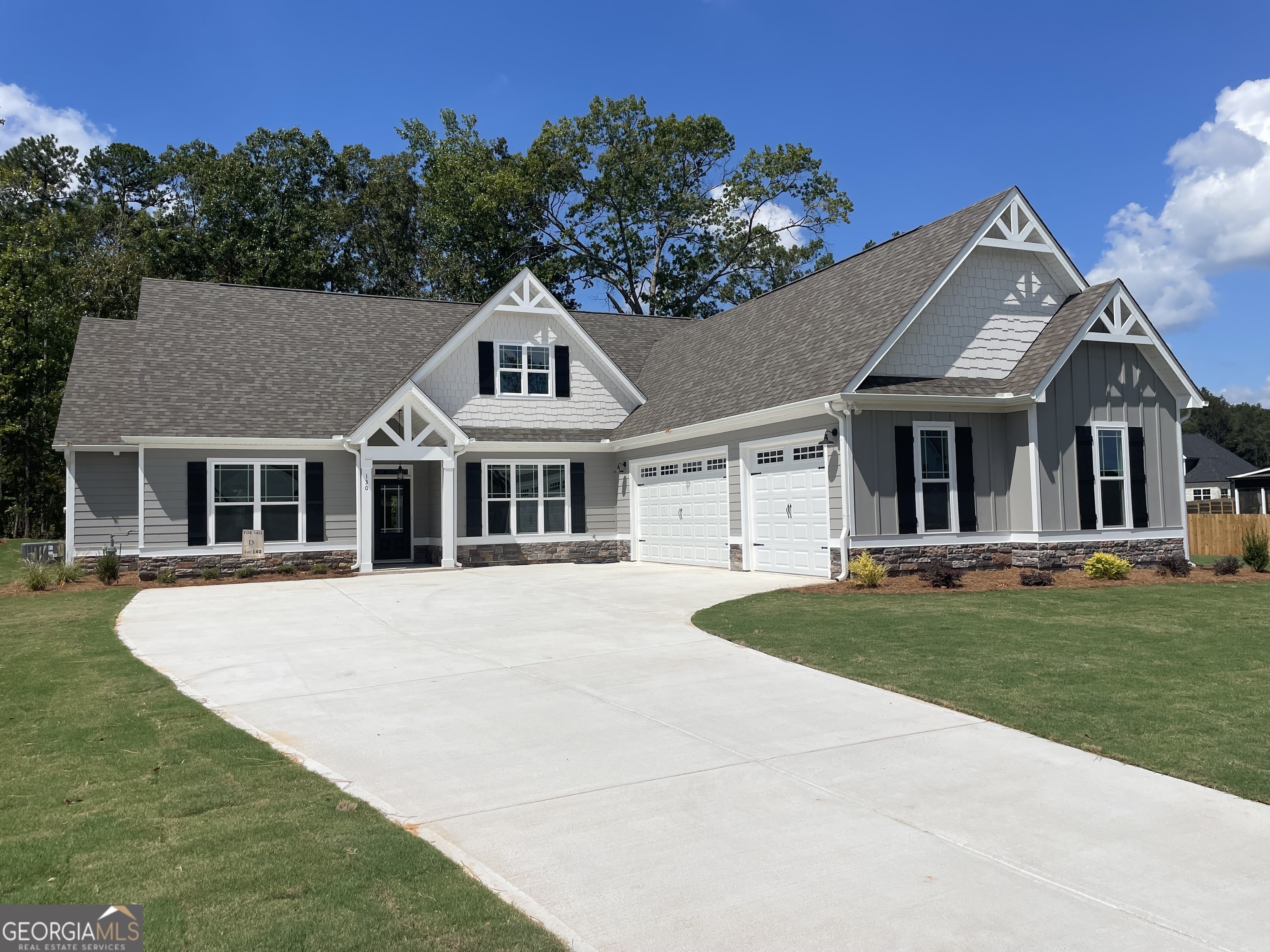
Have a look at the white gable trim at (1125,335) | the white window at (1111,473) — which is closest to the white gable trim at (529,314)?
the white gable trim at (1125,335)

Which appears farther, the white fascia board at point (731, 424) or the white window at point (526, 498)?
the white window at point (526, 498)

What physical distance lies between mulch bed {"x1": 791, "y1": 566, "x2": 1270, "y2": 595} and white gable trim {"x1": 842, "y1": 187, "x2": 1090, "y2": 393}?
337 centimetres

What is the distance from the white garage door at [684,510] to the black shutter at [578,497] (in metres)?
1.40

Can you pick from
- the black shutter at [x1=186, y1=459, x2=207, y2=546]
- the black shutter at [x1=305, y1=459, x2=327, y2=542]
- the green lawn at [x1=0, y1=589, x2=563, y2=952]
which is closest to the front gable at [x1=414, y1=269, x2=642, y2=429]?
the black shutter at [x1=305, y1=459, x2=327, y2=542]

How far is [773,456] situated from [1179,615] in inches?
322

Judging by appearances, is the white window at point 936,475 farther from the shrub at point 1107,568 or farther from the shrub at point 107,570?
the shrub at point 107,570

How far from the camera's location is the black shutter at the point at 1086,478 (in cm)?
1716

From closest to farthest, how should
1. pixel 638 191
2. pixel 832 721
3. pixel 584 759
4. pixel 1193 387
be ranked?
pixel 584 759
pixel 832 721
pixel 1193 387
pixel 638 191

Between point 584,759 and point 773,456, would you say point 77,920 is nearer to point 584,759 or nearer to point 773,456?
point 584,759

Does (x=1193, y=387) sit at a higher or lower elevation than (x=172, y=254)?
lower

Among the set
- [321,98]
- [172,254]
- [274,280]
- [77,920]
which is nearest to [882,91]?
[321,98]

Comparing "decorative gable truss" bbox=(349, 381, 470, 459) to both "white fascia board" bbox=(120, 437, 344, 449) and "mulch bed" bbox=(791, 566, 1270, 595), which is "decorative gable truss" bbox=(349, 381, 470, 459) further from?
"mulch bed" bbox=(791, 566, 1270, 595)

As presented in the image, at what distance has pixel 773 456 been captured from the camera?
18109mm

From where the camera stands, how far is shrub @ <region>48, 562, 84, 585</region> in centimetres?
1805
